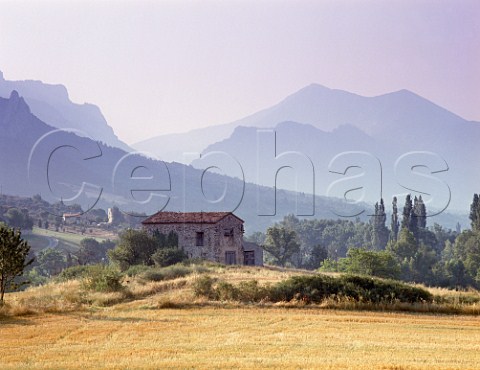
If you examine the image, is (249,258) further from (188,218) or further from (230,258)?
(188,218)

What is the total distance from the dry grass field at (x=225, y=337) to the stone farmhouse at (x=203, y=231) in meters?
35.3

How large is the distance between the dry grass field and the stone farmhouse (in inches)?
1392

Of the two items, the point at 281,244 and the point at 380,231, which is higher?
the point at 380,231

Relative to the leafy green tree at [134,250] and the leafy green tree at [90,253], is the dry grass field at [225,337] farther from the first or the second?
the leafy green tree at [90,253]

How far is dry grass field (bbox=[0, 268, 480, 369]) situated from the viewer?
1833 centimetres

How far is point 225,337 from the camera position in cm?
2281

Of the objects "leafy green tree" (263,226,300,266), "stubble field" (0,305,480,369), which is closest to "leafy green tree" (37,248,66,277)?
"leafy green tree" (263,226,300,266)

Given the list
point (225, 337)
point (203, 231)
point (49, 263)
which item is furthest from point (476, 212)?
point (225, 337)

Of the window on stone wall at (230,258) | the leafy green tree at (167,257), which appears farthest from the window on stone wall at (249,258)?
the leafy green tree at (167,257)

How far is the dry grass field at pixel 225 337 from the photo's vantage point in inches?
722

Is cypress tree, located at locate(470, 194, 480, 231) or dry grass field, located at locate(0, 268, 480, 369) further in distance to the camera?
cypress tree, located at locate(470, 194, 480, 231)

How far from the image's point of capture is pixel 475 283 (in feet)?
348

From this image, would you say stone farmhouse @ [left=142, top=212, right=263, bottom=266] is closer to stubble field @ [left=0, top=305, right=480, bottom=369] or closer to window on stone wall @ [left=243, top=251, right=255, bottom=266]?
window on stone wall @ [left=243, top=251, right=255, bottom=266]

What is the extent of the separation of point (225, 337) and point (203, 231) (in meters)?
47.0
